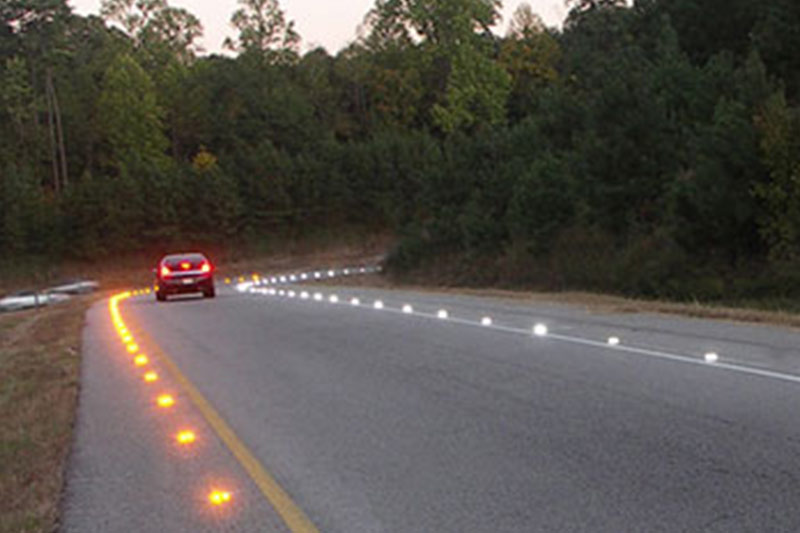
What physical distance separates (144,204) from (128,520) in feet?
249

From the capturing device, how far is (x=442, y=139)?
10488 centimetres

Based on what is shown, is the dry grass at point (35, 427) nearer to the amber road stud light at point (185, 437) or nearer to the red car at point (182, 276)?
the amber road stud light at point (185, 437)

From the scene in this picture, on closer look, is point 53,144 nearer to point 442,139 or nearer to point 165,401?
point 442,139

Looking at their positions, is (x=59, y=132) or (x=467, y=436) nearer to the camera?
(x=467, y=436)

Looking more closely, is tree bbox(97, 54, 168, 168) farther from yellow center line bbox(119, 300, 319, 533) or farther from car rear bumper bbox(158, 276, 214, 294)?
yellow center line bbox(119, 300, 319, 533)

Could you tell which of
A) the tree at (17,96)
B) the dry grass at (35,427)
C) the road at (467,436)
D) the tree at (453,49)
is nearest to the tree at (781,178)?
the road at (467,436)

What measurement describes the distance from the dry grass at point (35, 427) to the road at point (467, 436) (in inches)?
7.1

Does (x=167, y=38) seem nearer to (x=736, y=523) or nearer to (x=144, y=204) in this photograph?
(x=144, y=204)

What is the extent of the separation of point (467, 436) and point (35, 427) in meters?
4.60

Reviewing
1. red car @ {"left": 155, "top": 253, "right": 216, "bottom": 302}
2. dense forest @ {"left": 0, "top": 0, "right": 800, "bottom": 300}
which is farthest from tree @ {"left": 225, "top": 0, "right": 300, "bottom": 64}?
red car @ {"left": 155, "top": 253, "right": 216, "bottom": 302}

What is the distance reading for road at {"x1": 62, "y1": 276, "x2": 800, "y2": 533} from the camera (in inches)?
241

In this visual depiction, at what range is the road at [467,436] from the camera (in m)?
6.12

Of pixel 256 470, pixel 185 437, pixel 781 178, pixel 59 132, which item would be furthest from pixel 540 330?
pixel 59 132

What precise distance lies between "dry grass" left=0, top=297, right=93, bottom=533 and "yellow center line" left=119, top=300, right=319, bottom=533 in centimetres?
126
